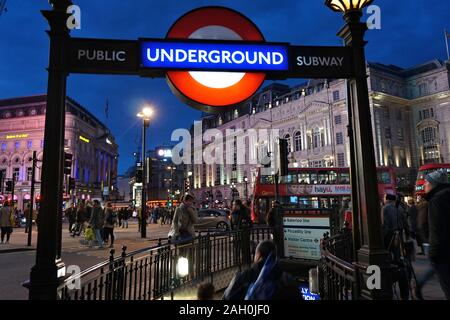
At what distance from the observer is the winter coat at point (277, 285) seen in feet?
9.36

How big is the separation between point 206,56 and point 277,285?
2359 mm

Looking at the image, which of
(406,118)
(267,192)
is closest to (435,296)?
(267,192)

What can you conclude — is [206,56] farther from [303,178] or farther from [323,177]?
[323,177]

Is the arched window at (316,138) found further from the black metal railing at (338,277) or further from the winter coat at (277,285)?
the winter coat at (277,285)

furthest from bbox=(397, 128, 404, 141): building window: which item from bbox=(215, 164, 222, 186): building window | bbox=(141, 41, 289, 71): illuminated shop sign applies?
bbox=(141, 41, 289, 71): illuminated shop sign

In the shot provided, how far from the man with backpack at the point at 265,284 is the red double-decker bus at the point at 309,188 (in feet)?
75.3

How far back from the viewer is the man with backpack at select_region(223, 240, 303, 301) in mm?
2848

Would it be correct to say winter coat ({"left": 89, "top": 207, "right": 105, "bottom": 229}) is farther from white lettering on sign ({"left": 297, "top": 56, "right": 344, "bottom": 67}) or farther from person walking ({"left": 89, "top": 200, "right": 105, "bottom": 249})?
white lettering on sign ({"left": 297, "top": 56, "right": 344, "bottom": 67})

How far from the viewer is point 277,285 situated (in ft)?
9.46

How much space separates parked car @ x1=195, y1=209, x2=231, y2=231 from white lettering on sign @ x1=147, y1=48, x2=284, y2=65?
76.9 ft

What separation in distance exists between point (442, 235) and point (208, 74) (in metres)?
2.89

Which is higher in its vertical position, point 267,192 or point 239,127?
point 239,127
